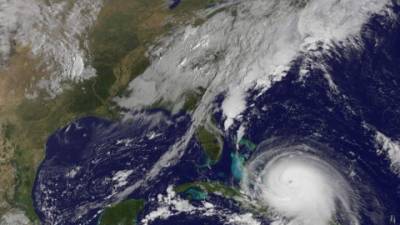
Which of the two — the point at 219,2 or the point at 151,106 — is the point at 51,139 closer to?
the point at 151,106

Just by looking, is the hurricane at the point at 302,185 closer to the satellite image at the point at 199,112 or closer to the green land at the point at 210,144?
the satellite image at the point at 199,112

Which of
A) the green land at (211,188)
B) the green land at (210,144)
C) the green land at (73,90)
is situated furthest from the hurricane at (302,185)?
the green land at (73,90)

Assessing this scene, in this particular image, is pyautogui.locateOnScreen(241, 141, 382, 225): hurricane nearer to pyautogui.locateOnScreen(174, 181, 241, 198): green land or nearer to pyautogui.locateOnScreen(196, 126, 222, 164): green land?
pyautogui.locateOnScreen(174, 181, 241, 198): green land

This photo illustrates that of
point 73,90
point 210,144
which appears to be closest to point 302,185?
point 210,144

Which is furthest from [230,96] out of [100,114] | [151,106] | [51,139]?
[51,139]

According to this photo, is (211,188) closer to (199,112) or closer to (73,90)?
(199,112)

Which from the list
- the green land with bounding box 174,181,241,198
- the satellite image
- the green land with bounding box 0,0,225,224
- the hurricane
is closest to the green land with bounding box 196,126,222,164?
the satellite image

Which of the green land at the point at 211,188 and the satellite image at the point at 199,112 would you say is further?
the green land at the point at 211,188

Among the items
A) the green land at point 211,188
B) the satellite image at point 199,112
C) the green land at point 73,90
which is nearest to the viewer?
the satellite image at point 199,112
